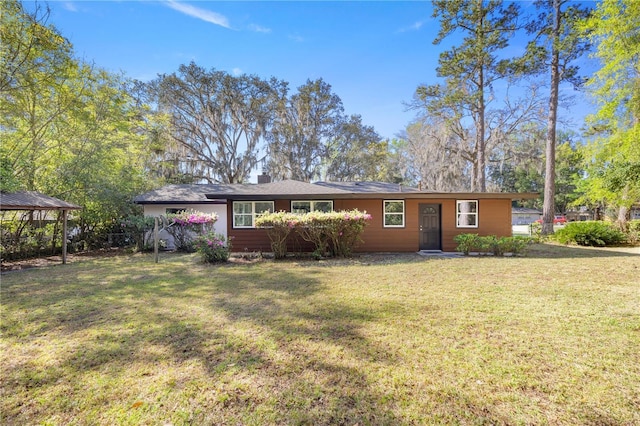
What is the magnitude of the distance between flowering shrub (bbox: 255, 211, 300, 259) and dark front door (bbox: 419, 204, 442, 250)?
16.3 ft

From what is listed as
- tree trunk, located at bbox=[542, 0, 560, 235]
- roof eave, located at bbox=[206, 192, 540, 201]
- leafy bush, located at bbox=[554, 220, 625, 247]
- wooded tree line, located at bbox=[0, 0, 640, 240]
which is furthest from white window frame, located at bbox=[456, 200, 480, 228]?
tree trunk, located at bbox=[542, 0, 560, 235]

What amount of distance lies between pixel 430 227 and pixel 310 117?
1656 cm

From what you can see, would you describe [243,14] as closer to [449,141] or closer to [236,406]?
[236,406]

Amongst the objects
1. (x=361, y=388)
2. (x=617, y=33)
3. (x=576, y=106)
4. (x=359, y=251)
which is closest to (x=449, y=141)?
(x=576, y=106)

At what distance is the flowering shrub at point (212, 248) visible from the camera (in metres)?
8.24

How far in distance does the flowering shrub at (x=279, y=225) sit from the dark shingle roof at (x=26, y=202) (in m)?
5.79

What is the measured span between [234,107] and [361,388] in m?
21.4

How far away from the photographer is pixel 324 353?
2.90 m

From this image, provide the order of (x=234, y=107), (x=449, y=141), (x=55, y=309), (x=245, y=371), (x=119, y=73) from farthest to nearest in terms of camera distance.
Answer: (x=449, y=141) → (x=234, y=107) → (x=119, y=73) → (x=55, y=309) → (x=245, y=371)

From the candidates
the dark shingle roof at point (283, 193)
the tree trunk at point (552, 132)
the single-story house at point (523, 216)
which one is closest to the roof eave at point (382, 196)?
the dark shingle roof at point (283, 193)

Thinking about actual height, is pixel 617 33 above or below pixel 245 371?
above

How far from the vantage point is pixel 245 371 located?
2.57 meters

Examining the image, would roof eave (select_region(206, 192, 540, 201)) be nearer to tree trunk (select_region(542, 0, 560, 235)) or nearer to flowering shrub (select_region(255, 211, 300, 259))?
flowering shrub (select_region(255, 211, 300, 259))

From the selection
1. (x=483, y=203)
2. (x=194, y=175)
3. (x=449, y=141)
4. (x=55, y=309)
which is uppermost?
(x=449, y=141)
